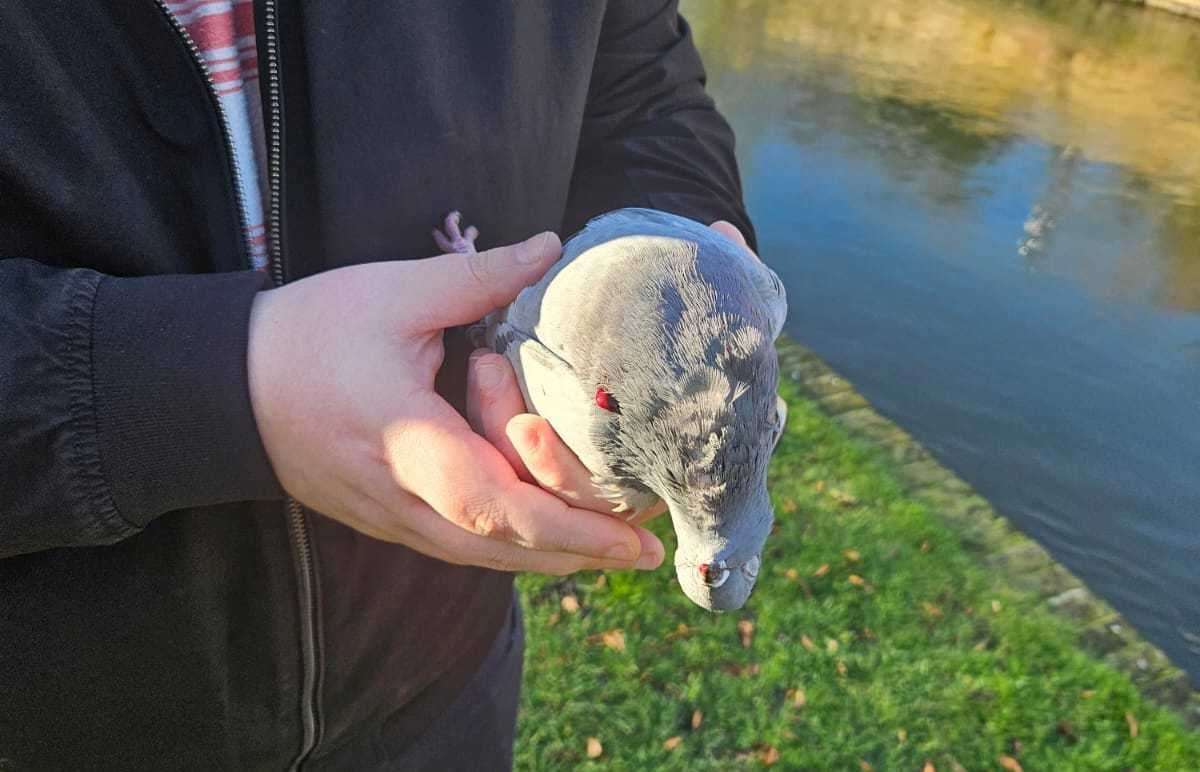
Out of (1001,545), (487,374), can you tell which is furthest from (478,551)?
(1001,545)

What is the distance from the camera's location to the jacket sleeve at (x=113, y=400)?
119 cm

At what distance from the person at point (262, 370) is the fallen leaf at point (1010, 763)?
2.82 m

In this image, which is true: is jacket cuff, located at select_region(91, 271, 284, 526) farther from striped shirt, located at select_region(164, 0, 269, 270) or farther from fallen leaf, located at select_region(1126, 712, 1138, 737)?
fallen leaf, located at select_region(1126, 712, 1138, 737)

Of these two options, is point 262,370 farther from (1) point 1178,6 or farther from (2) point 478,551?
(1) point 1178,6

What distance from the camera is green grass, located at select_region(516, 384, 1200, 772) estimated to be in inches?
143

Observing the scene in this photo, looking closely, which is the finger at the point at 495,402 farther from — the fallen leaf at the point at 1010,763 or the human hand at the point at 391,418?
the fallen leaf at the point at 1010,763

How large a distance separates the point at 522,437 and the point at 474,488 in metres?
0.13

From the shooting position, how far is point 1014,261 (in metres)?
8.64

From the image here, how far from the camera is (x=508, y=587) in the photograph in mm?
2096

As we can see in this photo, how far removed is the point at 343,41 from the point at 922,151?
1061 cm

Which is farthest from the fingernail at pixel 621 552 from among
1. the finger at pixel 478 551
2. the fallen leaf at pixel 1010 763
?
the fallen leaf at pixel 1010 763

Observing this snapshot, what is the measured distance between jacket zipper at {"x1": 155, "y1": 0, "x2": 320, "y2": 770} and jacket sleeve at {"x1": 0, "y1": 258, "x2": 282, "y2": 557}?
190 mm

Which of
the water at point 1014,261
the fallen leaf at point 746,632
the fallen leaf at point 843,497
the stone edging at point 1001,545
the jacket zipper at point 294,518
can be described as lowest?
the water at point 1014,261

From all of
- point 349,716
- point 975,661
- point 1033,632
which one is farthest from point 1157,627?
point 349,716
